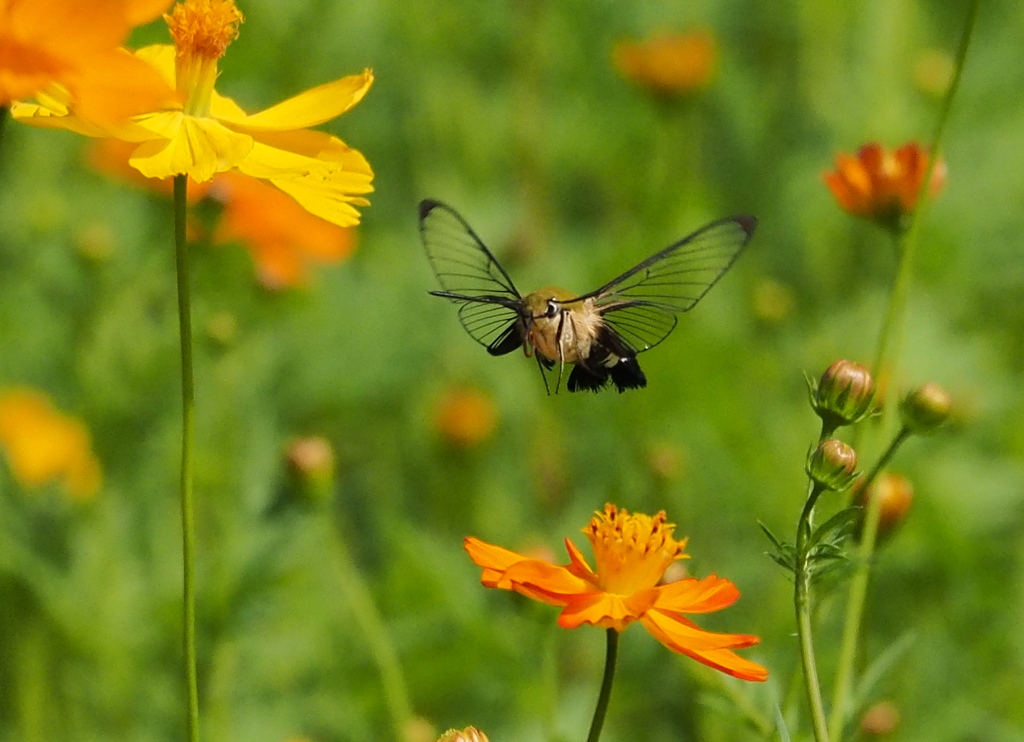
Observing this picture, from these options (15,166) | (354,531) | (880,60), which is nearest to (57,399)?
(354,531)

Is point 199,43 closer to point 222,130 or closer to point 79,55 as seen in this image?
point 222,130

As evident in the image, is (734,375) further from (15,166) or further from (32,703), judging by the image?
(15,166)

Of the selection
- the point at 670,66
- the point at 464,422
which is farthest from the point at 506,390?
the point at 670,66

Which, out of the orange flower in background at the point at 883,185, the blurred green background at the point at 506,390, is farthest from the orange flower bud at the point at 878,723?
the orange flower in background at the point at 883,185

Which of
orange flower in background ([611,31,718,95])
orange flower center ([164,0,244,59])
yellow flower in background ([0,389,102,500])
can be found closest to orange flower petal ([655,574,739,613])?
orange flower center ([164,0,244,59])

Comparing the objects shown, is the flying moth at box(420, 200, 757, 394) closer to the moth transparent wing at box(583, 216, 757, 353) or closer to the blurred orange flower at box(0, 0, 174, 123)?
the moth transparent wing at box(583, 216, 757, 353)

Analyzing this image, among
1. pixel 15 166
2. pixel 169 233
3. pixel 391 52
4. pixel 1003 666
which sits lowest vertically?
pixel 1003 666
